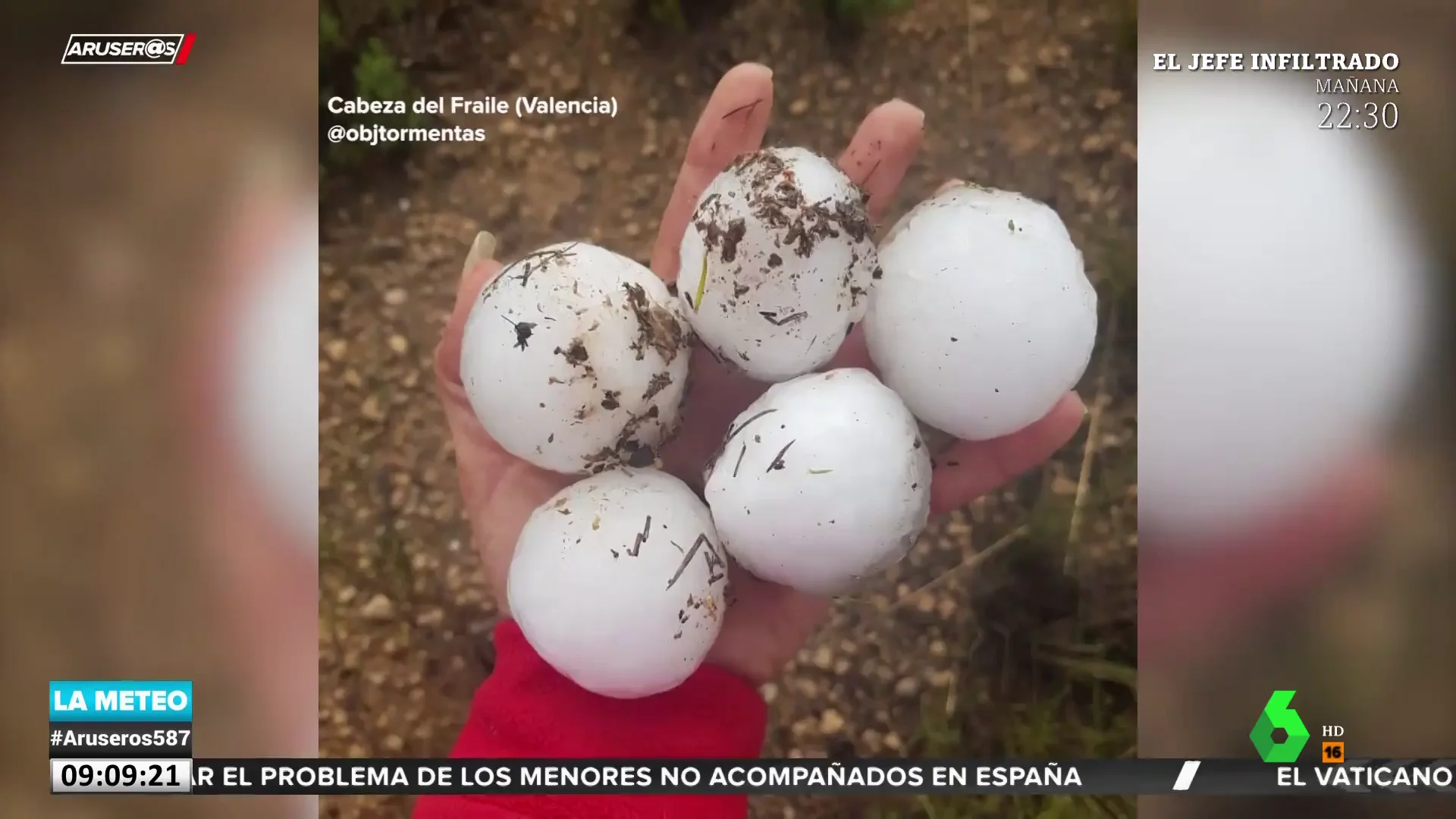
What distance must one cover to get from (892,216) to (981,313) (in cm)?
16

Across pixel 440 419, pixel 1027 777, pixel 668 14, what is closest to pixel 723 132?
pixel 668 14

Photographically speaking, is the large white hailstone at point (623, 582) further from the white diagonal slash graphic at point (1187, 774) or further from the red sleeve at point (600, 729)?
the white diagonal slash graphic at point (1187, 774)

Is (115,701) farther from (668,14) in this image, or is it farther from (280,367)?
(668,14)

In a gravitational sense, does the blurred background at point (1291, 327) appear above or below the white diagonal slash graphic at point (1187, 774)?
above

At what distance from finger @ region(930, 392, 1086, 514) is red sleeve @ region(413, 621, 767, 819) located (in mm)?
221

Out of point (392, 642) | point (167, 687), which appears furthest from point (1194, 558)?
point (167, 687)

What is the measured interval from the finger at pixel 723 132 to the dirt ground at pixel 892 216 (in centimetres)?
1

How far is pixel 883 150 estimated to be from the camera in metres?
0.74

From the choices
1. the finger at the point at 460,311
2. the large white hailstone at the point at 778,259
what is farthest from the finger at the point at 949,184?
the finger at the point at 460,311

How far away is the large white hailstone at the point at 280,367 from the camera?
2.47ft

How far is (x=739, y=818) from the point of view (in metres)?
0.75

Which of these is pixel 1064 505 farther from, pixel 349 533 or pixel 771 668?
pixel 349 533

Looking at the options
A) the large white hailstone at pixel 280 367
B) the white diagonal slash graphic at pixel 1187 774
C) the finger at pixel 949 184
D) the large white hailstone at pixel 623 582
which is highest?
the finger at pixel 949 184

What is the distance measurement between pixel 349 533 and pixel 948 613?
0.48 m
